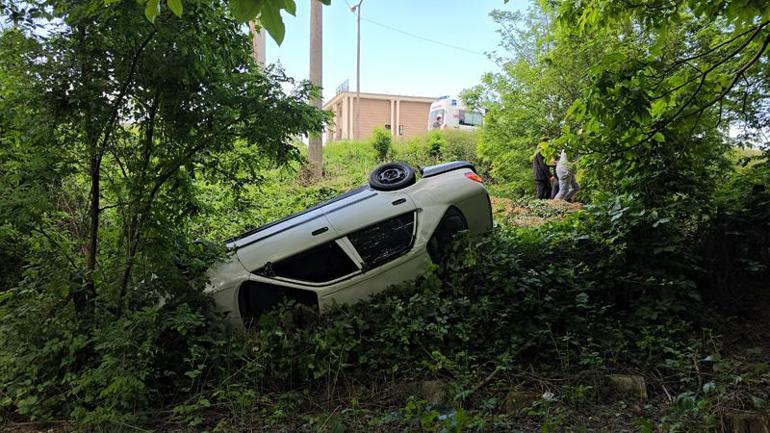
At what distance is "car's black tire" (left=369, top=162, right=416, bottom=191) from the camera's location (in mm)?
5836

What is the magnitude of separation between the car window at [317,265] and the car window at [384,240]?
7.1 inches

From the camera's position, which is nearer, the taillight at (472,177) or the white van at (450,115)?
the taillight at (472,177)

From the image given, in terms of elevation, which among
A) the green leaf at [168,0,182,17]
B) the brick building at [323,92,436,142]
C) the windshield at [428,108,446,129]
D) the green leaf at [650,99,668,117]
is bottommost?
the green leaf at [168,0,182,17]

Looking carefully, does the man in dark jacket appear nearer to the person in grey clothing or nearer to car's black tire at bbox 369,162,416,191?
the person in grey clothing

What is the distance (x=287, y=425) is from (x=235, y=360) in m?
0.92

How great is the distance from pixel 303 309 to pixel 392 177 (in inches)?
79.7

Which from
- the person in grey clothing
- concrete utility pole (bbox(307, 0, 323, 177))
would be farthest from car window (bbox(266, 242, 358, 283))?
concrete utility pole (bbox(307, 0, 323, 177))

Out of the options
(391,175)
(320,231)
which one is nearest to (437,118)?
(391,175)

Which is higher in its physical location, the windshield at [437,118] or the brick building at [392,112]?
the brick building at [392,112]

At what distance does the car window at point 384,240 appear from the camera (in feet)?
16.9

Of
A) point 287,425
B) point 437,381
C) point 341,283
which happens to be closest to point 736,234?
point 437,381

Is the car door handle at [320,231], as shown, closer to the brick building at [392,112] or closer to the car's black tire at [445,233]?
the car's black tire at [445,233]

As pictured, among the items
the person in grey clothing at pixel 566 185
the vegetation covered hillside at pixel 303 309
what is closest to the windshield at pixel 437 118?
the person in grey clothing at pixel 566 185

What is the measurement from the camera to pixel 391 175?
6.09 meters
